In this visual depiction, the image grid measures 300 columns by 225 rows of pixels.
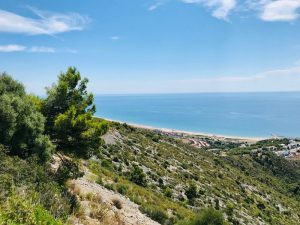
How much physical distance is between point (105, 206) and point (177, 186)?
53.9 feet

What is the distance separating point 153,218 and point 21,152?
735 centimetres

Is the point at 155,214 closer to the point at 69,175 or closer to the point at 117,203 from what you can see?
the point at 117,203

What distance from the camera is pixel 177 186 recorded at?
30641 millimetres

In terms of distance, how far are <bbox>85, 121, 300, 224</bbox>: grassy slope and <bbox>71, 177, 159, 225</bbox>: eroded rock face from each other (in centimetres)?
101

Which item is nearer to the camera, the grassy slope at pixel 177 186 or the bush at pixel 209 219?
the bush at pixel 209 219

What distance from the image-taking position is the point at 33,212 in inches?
318

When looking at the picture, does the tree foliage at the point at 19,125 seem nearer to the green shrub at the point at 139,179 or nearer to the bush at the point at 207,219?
the bush at the point at 207,219

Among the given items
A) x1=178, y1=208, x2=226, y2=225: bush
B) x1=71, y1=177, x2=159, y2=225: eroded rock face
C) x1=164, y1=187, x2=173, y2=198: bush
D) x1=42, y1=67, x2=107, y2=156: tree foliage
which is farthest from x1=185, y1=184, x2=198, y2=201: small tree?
x1=42, y1=67, x2=107, y2=156: tree foliage

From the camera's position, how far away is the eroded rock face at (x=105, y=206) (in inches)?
534

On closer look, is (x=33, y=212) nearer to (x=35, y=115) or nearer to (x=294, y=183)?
(x=35, y=115)

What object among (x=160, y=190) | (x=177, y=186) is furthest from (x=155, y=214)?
(x=177, y=186)

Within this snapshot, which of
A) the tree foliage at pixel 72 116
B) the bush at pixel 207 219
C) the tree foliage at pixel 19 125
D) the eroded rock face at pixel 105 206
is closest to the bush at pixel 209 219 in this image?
the bush at pixel 207 219

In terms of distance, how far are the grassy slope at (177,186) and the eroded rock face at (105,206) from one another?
1.01 m

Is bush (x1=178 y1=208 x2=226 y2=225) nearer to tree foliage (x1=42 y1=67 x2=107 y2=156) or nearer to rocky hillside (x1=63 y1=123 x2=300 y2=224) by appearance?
rocky hillside (x1=63 y1=123 x2=300 y2=224)
